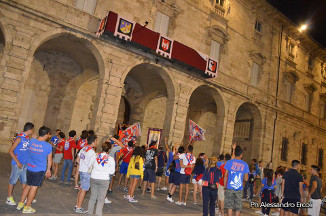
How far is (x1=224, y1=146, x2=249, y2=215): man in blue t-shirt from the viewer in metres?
5.85

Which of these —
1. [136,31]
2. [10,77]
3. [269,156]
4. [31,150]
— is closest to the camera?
[31,150]

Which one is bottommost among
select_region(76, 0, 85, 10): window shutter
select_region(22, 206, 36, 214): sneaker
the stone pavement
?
the stone pavement

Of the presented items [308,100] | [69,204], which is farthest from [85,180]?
[308,100]

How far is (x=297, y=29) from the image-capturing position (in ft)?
75.9

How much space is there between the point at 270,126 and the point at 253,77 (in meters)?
4.30

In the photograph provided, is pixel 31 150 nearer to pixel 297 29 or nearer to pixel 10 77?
pixel 10 77

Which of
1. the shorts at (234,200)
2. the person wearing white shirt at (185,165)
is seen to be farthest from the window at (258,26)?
the shorts at (234,200)

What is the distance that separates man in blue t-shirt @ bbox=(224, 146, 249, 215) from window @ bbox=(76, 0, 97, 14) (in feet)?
35.4

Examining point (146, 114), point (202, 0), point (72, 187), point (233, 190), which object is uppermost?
point (202, 0)

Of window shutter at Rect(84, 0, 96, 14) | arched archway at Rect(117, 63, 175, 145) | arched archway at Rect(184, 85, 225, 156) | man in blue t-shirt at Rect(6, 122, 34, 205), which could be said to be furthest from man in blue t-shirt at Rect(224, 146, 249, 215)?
arched archway at Rect(184, 85, 225, 156)

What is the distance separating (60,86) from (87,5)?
610 centimetres

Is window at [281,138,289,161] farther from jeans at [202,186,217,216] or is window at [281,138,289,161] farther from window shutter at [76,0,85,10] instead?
window shutter at [76,0,85,10]

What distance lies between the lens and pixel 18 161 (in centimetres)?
512

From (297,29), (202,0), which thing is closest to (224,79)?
(202,0)
